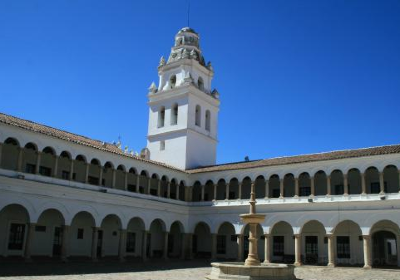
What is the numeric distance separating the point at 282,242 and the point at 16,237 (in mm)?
17423

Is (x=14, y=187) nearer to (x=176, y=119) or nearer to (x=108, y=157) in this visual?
(x=108, y=157)

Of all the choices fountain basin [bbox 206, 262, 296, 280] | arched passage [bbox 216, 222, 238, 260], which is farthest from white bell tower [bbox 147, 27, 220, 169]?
fountain basin [bbox 206, 262, 296, 280]

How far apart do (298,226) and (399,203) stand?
6234 mm

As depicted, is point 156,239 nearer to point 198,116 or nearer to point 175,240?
point 175,240

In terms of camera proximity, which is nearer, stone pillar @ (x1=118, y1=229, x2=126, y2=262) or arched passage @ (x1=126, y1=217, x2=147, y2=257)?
stone pillar @ (x1=118, y1=229, x2=126, y2=262)

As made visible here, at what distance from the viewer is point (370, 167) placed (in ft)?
86.2

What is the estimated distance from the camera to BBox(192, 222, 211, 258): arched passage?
33.8 m

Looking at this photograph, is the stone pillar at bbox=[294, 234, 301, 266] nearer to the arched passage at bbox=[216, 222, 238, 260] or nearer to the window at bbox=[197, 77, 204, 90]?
the arched passage at bbox=[216, 222, 238, 260]

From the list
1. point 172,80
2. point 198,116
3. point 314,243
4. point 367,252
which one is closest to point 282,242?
point 314,243

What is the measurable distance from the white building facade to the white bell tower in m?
0.10

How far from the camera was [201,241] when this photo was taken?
34.4 m

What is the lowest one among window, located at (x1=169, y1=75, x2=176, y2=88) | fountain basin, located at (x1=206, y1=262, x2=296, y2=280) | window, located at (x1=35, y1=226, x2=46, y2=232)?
fountain basin, located at (x1=206, y1=262, x2=296, y2=280)

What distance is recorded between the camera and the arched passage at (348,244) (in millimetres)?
27891

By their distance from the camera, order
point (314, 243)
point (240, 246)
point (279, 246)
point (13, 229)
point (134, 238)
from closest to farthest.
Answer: point (13, 229)
point (314, 243)
point (240, 246)
point (134, 238)
point (279, 246)
